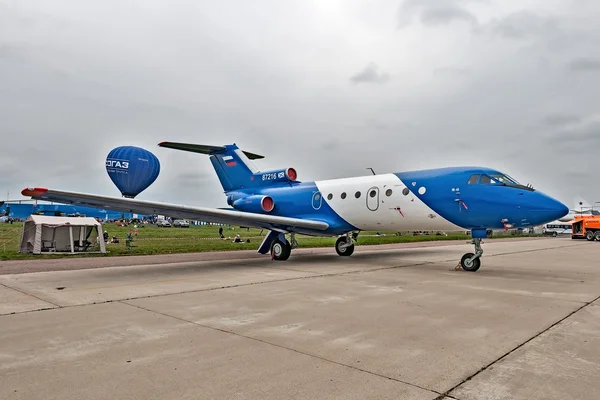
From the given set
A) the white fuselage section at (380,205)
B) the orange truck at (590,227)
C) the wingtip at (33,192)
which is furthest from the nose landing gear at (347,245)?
the orange truck at (590,227)

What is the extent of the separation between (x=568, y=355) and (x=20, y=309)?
25.2ft

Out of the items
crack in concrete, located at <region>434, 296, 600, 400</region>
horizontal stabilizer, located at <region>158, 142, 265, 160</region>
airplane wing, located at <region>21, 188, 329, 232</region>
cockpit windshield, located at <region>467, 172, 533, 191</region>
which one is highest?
horizontal stabilizer, located at <region>158, 142, 265, 160</region>

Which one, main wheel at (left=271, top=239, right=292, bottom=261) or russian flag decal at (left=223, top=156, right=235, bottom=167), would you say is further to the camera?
russian flag decal at (left=223, top=156, right=235, bottom=167)

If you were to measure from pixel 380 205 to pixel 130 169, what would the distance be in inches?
1108

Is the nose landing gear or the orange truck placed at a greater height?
the orange truck

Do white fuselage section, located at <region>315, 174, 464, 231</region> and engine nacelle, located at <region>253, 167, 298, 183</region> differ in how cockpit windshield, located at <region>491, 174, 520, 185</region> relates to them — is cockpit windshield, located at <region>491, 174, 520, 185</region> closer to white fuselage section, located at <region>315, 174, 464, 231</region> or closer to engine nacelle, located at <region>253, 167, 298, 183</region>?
white fuselage section, located at <region>315, 174, 464, 231</region>

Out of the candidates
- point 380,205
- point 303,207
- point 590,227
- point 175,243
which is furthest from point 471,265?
point 590,227

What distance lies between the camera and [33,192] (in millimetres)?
8984

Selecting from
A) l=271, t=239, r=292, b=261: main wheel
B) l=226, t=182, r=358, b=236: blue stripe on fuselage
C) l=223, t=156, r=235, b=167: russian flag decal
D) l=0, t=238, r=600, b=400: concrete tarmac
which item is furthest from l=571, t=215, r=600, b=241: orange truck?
l=223, t=156, r=235, b=167: russian flag decal

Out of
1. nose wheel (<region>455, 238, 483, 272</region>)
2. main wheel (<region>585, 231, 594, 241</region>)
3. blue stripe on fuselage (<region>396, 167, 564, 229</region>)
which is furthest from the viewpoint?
main wheel (<region>585, 231, 594, 241</region>)

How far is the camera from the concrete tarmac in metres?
3.52

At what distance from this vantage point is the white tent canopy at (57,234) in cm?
1634

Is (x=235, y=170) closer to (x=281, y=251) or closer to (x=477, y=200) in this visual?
(x=281, y=251)

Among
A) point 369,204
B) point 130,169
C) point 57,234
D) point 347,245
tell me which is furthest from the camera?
point 130,169
